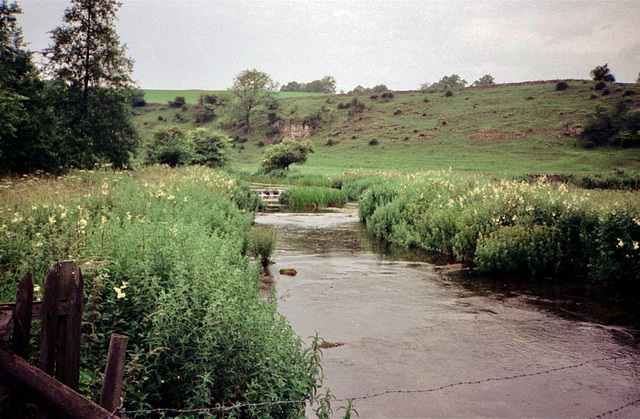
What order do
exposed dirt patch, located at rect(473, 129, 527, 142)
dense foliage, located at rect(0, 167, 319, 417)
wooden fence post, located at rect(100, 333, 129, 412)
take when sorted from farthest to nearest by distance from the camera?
exposed dirt patch, located at rect(473, 129, 527, 142), dense foliage, located at rect(0, 167, 319, 417), wooden fence post, located at rect(100, 333, 129, 412)

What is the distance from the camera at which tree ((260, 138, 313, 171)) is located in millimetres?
56281

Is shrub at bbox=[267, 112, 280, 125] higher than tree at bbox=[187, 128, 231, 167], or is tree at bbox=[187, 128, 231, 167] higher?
shrub at bbox=[267, 112, 280, 125]

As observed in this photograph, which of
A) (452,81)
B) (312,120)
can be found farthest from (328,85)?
(312,120)

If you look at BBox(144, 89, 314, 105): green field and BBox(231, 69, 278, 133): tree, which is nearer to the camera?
BBox(231, 69, 278, 133): tree

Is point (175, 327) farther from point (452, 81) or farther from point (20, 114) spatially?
point (452, 81)

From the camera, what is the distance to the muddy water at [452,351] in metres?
6.24

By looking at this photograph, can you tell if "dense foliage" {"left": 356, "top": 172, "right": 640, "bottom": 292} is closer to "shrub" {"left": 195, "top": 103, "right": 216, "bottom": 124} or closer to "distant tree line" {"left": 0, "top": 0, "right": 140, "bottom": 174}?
"distant tree line" {"left": 0, "top": 0, "right": 140, "bottom": 174}

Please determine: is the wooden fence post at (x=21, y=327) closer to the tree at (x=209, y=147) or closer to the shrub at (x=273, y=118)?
the tree at (x=209, y=147)

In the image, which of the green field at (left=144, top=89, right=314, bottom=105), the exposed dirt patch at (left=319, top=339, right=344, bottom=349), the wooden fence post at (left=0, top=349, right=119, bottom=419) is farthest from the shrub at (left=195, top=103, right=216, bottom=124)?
the wooden fence post at (left=0, top=349, right=119, bottom=419)

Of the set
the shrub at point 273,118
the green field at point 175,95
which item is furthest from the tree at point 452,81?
the shrub at point 273,118

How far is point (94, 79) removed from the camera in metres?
32.4

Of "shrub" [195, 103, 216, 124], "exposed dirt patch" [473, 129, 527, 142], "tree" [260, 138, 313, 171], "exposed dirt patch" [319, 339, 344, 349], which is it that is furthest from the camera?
"shrub" [195, 103, 216, 124]

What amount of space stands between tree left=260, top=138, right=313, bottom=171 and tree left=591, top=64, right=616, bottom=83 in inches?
2444

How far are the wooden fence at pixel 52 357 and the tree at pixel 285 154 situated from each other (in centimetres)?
5384
